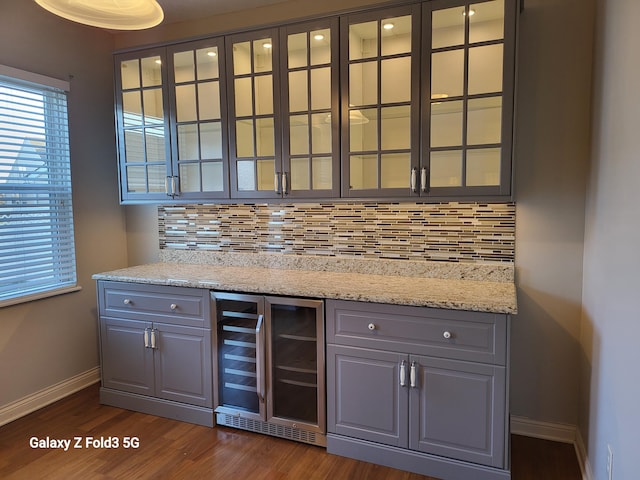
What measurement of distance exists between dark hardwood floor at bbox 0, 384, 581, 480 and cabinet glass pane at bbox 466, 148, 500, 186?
1438 millimetres

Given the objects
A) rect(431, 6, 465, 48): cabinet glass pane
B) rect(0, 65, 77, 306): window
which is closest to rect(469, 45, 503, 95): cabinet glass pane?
rect(431, 6, 465, 48): cabinet glass pane

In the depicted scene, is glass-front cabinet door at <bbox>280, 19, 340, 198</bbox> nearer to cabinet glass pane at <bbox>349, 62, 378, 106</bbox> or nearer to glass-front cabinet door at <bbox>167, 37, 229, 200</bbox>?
cabinet glass pane at <bbox>349, 62, 378, 106</bbox>

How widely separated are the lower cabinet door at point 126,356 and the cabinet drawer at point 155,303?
0.07 m

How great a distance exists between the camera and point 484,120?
2125 mm

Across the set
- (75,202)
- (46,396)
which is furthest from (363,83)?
(46,396)

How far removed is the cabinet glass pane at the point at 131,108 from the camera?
9.43 ft

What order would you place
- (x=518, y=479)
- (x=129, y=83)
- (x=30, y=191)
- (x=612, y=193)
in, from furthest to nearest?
1. (x=129, y=83)
2. (x=30, y=191)
3. (x=518, y=479)
4. (x=612, y=193)


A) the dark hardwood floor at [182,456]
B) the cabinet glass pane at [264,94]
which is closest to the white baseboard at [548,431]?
the dark hardwood floor at [182,456]

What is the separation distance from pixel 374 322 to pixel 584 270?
114cm

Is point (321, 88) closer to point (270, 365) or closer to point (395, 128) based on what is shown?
point (395, 128)

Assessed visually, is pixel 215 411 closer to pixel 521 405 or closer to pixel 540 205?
pixel 521 405

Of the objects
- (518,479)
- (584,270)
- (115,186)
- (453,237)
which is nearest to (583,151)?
(584,270)

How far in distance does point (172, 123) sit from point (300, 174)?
0.95m

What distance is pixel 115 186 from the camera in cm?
333
